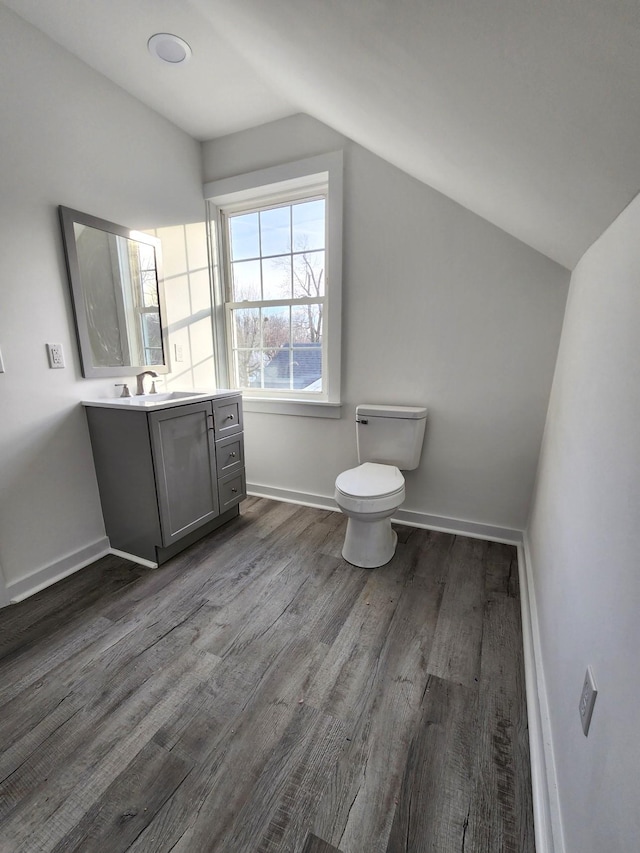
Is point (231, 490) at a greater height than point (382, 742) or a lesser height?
greater

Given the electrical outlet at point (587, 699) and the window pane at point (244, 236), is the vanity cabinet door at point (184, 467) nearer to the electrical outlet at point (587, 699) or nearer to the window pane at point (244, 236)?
the window pane at point (244, 236)

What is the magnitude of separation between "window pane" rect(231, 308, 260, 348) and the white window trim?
3.8 inches

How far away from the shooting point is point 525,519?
6.79 ft

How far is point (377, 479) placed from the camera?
189 cm

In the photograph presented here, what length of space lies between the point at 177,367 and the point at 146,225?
0.88m

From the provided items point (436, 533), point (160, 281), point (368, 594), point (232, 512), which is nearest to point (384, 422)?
point (436, 533)

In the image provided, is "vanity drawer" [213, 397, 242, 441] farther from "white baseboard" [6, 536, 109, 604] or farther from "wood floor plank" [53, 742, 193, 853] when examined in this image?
"wood floor plank" [53, 742, 193, 853]

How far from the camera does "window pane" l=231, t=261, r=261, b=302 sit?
2.59 meters

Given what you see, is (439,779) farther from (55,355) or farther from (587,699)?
(55,355)

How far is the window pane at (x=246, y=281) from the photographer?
8.50ft

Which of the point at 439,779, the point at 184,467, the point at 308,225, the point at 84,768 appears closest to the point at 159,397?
the point at 184,467

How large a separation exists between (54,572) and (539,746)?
2164 millimetres

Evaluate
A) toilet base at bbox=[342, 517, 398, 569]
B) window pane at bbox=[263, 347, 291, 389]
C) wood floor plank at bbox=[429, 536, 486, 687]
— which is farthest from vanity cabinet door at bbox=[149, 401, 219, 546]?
wood floor plank at bbox=[429, 536, 486, 687]

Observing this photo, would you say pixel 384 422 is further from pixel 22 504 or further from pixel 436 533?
pixel 22 504
